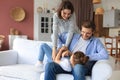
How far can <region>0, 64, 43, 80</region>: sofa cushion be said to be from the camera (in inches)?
119

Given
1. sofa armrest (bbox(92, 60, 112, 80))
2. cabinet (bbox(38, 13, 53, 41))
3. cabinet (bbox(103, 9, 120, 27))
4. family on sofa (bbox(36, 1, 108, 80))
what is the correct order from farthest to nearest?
cabinet (bbox(103, 9, 120, 27)) < cabinet (bbox(38, 13, 53, 41)) < family on sofa (bbox(36, 1, 108, 80)) < sofa armrest (bbox(92, 60, 112, 80))

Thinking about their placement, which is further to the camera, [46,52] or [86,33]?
[46,52]

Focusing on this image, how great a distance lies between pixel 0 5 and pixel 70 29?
17.0ft

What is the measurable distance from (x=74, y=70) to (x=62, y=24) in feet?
2.50

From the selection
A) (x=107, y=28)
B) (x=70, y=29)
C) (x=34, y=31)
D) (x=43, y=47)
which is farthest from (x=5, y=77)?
(x=107, y=28)

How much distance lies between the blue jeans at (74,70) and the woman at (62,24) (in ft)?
0.88

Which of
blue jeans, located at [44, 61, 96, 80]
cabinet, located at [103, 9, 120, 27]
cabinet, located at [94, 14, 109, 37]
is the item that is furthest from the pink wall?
blue jeans, located at [44, 61, 96, 80]

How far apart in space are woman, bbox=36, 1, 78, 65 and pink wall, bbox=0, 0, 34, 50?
4.91m

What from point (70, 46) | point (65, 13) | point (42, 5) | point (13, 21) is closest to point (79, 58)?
point (70, 46)

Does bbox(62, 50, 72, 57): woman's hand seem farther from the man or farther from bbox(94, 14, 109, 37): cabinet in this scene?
bbox(94, 14, 109, 37): cabinet

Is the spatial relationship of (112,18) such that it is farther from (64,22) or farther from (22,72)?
(22,72)

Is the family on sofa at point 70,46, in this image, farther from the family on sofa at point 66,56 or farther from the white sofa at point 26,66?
the white sofa at point 26,66

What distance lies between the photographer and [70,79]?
8.61ft

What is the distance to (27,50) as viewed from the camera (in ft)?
11.8
